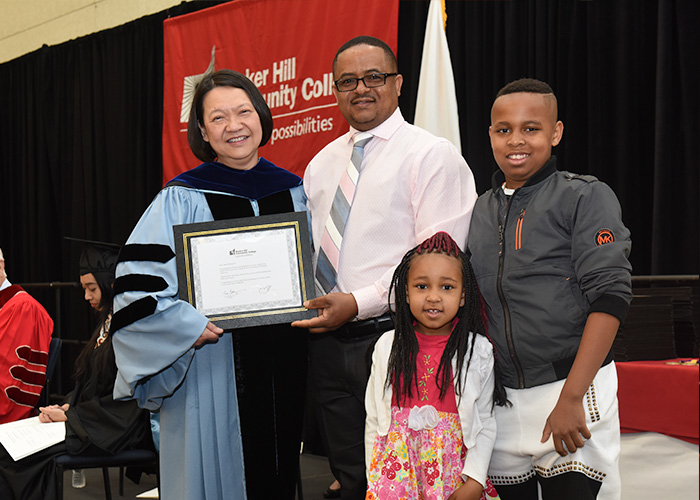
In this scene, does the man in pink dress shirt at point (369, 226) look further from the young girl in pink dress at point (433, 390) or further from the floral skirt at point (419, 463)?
the floral skirt at point (419, 463)

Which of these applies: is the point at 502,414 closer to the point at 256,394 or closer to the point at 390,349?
the point at 390,349

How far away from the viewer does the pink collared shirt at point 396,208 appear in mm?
2328

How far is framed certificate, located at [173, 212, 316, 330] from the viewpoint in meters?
2.33

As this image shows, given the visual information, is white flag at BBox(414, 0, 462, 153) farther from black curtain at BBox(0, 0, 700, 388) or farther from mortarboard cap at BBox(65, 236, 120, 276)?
mortarboard cap at BBox(65, 236, 120, 276)

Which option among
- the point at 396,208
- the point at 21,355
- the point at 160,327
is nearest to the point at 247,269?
the point at 160,327

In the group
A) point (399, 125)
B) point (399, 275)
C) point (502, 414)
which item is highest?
point (399, 125)

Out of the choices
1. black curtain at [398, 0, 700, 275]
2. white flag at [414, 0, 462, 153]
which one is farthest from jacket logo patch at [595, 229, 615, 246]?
white flag at [414, 0, 462, 153]

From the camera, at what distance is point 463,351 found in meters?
2.11

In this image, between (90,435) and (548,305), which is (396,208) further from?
(90,435)

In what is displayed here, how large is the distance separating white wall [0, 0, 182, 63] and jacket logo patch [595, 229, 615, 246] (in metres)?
5.89

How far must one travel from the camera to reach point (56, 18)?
8492mm

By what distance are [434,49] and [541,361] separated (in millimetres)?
2827

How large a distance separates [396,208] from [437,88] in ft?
7.17

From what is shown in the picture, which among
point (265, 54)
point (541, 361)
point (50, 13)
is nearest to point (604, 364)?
point (541, 361)
